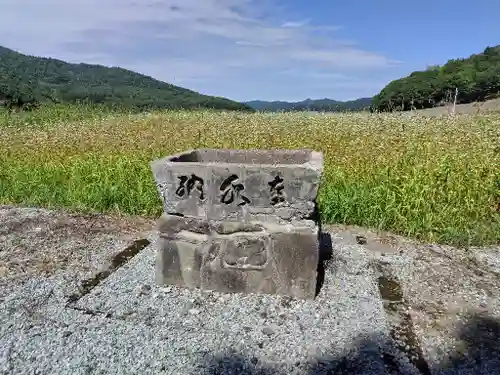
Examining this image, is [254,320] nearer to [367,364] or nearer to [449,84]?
[367,364]

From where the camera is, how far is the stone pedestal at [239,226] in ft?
8.86

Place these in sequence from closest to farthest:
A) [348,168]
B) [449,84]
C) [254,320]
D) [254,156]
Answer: [254,320], [254,156], [348,168], [449,84]

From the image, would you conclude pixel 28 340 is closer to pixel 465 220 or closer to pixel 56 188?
pixel 56 188

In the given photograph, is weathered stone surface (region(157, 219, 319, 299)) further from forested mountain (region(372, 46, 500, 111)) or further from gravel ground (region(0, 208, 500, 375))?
forested mountain (region(372, 46, 500, 111))

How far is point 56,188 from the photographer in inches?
206

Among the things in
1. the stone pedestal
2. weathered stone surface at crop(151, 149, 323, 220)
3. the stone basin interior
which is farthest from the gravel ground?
the stone basin interior

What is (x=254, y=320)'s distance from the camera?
2.51 m

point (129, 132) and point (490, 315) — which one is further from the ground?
point (129, 132)

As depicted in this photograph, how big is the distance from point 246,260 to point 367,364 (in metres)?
1.03

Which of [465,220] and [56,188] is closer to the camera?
[465,220]

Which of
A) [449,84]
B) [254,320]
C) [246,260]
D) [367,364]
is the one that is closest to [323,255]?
[246,260]

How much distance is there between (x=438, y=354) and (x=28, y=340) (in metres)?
2.17

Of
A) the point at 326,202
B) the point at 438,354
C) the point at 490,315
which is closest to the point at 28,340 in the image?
the point at 438,354

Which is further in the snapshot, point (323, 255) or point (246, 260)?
point (323, 255)
